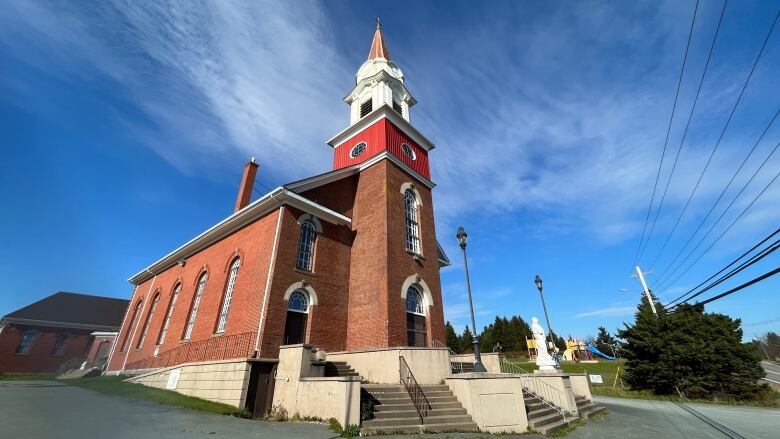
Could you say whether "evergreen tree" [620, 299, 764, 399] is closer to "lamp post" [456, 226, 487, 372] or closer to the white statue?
the white statue

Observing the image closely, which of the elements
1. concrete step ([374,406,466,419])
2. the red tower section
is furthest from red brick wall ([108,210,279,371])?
the red tower section

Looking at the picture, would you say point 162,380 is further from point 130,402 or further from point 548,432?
point 548,432

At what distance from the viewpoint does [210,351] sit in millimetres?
13930

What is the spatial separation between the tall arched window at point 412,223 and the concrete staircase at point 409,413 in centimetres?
753

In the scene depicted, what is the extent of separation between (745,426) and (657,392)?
1132 centimetres

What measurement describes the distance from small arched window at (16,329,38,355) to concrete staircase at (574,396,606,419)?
4757 centimetres

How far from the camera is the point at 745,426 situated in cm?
956

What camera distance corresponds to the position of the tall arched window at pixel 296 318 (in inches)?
520

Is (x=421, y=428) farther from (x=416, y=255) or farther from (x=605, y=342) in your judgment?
(x=605, y=342)

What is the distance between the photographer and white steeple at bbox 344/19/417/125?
20.8 meters

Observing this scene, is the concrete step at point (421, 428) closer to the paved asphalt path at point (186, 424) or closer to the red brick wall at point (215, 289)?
the paved asphalt path at point (186, 424)

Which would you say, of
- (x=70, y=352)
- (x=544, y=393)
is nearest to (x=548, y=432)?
(x=544, y=393)

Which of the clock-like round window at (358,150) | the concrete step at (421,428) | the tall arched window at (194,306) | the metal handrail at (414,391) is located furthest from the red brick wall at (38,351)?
the concrete step at (421,428)

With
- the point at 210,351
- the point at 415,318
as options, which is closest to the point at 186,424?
the point at 210,351
